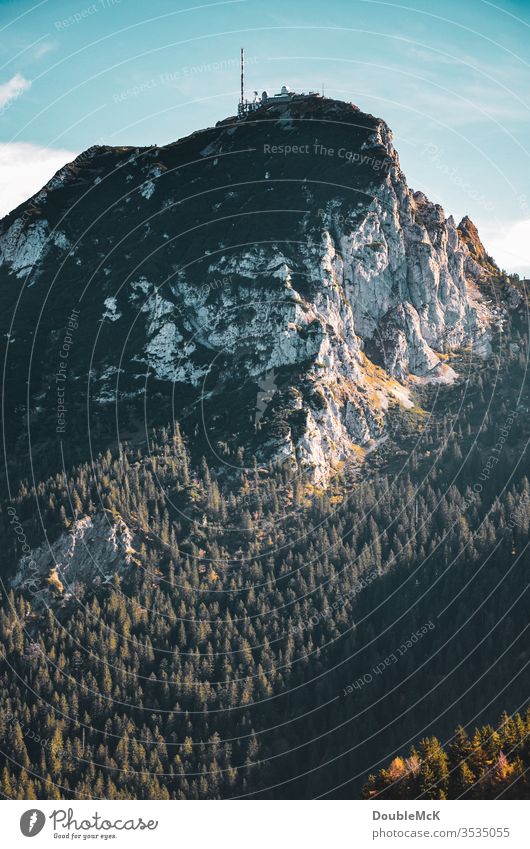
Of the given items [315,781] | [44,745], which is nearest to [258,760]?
[315,781]

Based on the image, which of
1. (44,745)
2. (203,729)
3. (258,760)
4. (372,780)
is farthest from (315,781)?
(372,780)

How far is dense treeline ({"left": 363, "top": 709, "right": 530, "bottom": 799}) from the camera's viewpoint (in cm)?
11425

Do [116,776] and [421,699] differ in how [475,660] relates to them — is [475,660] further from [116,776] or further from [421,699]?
[116,776]

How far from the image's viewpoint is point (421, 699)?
187500mm

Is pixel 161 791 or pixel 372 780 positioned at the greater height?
pixel 372 780

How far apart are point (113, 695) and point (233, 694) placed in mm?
22318

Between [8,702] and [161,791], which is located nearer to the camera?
[161,791]

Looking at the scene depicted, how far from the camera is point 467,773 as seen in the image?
382 feet

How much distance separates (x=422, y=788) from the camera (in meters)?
116

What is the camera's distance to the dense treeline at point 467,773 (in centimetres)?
11425
